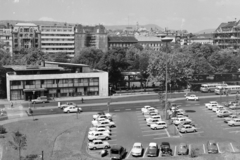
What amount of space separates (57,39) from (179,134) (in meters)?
96.0

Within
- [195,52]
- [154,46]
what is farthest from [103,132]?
[154,46]

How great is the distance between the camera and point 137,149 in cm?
3462

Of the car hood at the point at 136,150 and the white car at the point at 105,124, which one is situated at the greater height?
the white car at the point at 105,124

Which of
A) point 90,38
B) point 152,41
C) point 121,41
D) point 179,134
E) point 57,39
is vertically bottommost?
point 179,134

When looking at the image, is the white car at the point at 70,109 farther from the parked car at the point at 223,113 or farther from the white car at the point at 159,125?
the parked car at the point at 223,113

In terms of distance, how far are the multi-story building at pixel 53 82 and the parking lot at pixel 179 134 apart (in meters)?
14.9

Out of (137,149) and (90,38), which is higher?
(90,38)

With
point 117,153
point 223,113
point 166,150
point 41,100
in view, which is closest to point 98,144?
point 117,153

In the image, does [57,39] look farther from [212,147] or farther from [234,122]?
[212,147]

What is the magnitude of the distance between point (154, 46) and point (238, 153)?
12430 centimetres

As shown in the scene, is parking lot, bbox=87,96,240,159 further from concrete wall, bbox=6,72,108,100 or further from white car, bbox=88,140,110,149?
concrete wall, bbox=6,72,108,100

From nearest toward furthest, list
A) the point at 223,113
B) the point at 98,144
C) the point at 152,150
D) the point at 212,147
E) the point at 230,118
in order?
the point at 152,150 < the point at 212,147 < the point at 98,144 < the point at 230,118 < the point at 223,113

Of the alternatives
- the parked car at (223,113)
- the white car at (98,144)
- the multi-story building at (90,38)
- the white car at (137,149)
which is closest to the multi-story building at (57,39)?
the multi-story building at (90,38)

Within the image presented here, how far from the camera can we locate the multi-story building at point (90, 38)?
433ft
